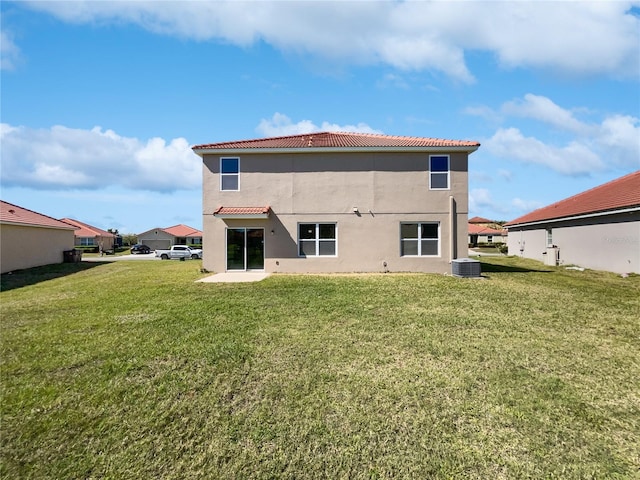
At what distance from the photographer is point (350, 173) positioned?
54.1 feet

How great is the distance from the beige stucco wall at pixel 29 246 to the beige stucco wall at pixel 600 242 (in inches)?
1339

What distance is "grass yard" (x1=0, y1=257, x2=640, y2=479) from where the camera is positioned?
11.8 feet

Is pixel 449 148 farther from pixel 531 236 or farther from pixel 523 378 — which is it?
pixel 531 236

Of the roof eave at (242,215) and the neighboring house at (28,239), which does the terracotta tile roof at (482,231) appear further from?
the neighboring house at (28,239)

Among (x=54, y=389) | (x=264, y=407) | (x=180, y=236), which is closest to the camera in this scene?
(x=264, y=407)

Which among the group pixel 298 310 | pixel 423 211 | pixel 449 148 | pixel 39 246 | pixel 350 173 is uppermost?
pixel 449 148

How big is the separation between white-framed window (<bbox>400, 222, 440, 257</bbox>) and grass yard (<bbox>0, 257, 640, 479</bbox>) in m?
7.15

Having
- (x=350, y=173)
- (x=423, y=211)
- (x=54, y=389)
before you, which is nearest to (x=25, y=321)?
(x=54, y=389)

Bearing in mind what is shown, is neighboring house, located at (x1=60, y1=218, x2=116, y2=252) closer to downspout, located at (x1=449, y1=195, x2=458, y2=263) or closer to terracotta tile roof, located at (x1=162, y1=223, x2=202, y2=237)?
terracotta tile roof, located at (x1=162, y1=223, x2=202, y2=237)

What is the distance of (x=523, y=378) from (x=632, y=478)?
194cm

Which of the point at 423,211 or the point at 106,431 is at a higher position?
the point at 423,211

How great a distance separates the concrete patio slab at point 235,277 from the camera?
14136mm

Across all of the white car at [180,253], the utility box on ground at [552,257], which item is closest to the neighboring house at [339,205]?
the utility box on ground at [552,257]

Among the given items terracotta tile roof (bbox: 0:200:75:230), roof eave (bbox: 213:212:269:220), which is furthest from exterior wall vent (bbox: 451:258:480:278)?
terracotta tile roof (bbox: 0:200:75:230)
